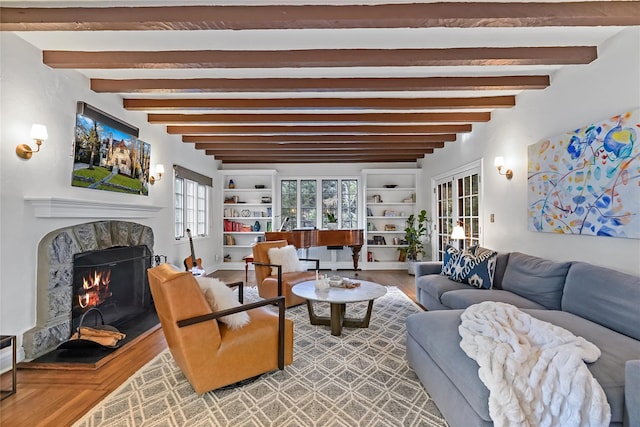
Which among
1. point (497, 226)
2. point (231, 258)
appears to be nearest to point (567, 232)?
point (497, 226)

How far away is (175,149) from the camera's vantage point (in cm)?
485

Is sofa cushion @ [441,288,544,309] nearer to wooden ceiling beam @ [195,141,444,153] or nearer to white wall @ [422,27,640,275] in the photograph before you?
white wall @ [422,27,640,275]

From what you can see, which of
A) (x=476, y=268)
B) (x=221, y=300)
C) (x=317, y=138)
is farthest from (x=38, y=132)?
(x=476, y=268)

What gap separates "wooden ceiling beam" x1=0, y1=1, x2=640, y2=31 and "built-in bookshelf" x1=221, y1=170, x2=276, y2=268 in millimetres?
4708

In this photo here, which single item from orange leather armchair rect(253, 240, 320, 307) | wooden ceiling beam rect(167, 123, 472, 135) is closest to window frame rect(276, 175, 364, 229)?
wooden ceiling beam rect(167, 123, 472, 135)

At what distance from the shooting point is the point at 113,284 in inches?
132

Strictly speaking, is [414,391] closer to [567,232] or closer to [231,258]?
[567,232]

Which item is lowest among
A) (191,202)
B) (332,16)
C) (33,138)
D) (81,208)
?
(81,208)

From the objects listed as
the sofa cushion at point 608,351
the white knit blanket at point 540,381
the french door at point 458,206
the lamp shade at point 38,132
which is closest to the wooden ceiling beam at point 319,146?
the french door at point 458,206

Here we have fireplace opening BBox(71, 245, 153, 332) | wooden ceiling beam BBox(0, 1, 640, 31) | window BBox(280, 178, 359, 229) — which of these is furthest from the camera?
window BBox(280, 178, 359, 229)

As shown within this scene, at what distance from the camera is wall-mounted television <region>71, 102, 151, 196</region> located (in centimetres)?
293

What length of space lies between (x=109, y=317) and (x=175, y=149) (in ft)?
8.74

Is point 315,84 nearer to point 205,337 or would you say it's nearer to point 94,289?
point 205,337

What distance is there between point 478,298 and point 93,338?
3.41 meters
